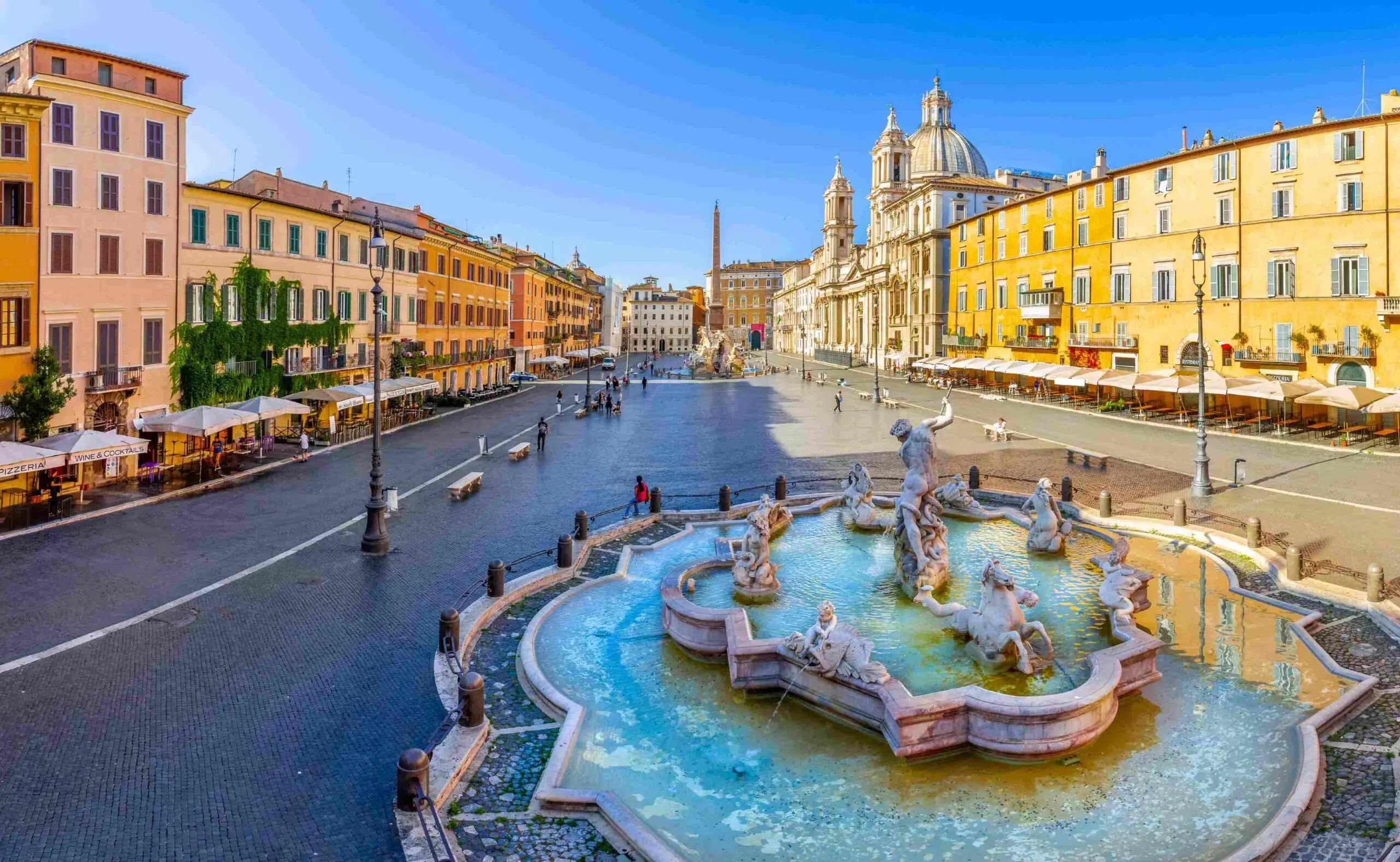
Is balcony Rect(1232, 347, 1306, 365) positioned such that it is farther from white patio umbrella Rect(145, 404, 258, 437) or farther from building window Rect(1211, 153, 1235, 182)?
white patio umbrella Rect(145, 404, 258, 437)

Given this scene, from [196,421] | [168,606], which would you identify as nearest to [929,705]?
[168,606]

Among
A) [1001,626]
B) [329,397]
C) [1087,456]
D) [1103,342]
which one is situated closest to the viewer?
[1001,626]

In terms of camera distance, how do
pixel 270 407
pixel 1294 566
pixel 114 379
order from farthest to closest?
pixel 270 407 < pixel 114 379 < pixel 1294 566

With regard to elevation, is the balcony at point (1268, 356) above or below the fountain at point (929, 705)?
above

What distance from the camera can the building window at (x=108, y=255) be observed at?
24.4 m

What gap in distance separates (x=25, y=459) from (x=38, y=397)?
3.86 m

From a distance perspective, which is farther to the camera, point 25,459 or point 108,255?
point 108,255

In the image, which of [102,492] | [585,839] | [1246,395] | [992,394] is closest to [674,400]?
[992,394]

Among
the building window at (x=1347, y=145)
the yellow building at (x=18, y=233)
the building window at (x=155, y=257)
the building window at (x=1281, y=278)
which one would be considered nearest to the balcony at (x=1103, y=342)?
the building window at (x=1281, y=278)

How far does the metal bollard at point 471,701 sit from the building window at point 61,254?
863 inches

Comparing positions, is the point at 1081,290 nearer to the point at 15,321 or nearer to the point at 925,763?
the point at 925,763

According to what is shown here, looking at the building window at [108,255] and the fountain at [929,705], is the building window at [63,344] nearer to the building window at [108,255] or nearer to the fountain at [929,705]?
the building window at [108,255]

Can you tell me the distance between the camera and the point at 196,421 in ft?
81.1

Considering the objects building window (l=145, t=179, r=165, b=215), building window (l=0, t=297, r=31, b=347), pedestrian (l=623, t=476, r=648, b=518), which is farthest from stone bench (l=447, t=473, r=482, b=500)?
building window (l=145, t=179, r=165, b=215)
